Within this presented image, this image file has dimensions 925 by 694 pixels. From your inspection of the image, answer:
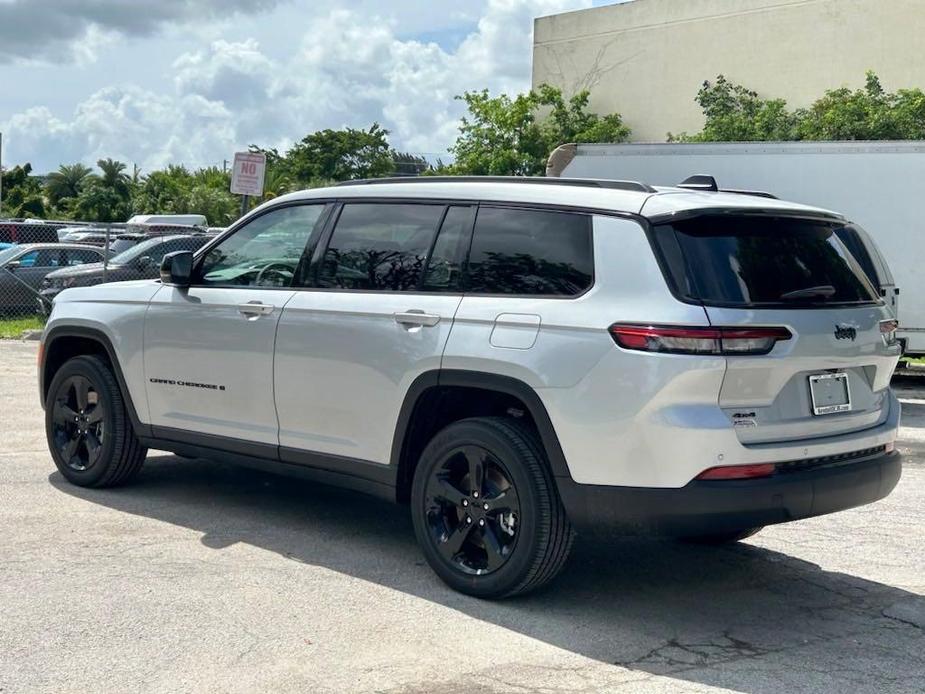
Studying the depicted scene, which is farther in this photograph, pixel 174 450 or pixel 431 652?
pixel 174 450

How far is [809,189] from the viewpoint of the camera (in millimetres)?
15398

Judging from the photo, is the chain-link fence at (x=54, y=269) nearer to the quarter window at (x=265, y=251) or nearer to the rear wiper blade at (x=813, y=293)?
the quarter window at (x=265, y=251)

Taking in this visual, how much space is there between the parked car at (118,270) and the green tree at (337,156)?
55323 mm

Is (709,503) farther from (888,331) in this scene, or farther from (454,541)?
→ (888,331)

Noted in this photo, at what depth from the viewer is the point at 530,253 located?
543cm

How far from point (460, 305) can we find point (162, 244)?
1569 centimetres

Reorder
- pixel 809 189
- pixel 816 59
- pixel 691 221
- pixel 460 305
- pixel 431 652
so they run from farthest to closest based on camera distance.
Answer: pixel 816 59
pixel 809 189
pixel 460 305
pixel 691 221
pixel 431 652

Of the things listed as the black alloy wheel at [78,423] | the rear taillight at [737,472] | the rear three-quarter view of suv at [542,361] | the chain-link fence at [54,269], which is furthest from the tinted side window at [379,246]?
the chain-link fence at [54,269]

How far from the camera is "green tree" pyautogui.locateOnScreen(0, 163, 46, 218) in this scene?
69188mm

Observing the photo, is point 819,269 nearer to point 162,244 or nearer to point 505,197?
point 505,197

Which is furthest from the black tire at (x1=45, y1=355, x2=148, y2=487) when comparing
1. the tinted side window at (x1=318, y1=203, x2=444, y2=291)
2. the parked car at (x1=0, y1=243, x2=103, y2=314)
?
the parked car at (x1=0, y1=243, x2=103, y2=314)

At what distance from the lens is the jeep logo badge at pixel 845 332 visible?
17.0 feet

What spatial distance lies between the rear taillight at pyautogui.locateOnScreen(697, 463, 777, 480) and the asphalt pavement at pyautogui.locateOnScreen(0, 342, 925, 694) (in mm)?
713

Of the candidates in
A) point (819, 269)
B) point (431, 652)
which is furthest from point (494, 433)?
point (819, 269)
